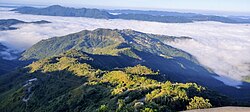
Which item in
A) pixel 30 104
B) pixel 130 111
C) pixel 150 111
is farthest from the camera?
pixel 30 104

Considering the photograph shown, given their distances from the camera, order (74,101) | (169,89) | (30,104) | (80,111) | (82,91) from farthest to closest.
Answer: (30,104) < (82,91) < (74,101) < (80,111) < (169,89)

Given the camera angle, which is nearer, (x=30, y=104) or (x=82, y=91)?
(x=82, y=91)

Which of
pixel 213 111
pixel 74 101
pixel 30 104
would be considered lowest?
pixel 30 104

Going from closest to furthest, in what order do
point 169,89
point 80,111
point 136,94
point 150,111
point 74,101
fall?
point 150,111 → point 169,89 → point 136,94 → point 80,111 → point 74,101

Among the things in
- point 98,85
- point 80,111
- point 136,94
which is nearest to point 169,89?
point 136,94

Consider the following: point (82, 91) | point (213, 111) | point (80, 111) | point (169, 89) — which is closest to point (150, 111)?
point (213, 111)

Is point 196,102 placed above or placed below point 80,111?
above

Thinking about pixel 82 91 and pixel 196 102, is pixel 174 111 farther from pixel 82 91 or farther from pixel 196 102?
pixel 82 91

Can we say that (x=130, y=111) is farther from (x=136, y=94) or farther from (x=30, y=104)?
(x=30, y=104)

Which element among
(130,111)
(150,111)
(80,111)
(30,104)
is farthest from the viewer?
(30,104)
